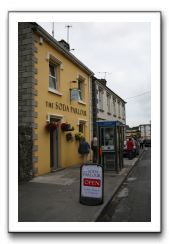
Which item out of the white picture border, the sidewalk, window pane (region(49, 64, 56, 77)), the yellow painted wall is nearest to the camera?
the white picture border

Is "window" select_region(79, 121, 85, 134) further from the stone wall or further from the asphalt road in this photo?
the asphalt road

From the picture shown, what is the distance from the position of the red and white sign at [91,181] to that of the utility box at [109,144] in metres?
5.28

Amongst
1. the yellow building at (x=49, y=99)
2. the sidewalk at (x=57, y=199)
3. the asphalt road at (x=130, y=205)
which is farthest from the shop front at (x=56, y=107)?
the asphalt road at (x=130, y=205)

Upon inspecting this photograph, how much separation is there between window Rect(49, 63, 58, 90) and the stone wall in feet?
6.04

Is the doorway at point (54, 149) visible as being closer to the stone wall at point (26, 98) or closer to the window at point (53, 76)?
the window at point (53, 76)

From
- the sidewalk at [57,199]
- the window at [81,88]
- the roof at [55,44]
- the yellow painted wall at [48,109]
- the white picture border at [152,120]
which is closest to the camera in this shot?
the white picture border at [152,120]

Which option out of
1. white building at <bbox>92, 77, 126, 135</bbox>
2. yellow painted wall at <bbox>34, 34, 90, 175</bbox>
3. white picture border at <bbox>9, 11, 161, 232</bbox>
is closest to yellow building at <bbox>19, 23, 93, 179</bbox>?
yellow painted wall at <bbox>34, 34, 90, 175</bbox>

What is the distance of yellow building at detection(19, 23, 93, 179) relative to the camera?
1074 centimetres

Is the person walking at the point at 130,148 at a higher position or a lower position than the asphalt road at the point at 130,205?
higher

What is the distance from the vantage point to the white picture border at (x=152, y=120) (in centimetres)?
475

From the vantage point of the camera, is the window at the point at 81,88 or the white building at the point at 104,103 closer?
the window at the point at 81,88
